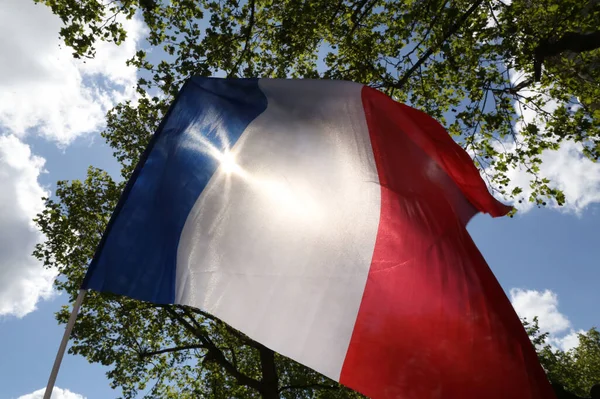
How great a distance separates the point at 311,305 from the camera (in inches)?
112

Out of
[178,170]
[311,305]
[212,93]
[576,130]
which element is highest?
[576,130]

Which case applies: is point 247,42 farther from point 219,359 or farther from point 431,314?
point 219,359

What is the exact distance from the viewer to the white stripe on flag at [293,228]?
9.24 feet

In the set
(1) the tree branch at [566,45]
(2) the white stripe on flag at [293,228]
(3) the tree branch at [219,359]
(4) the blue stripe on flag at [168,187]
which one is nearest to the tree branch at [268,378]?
(3) the tree branch at [219,359]

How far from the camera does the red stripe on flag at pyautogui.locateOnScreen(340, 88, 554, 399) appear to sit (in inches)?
95.9

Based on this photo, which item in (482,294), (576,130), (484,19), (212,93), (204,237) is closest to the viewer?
(482,294)

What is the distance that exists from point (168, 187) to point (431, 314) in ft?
7.33

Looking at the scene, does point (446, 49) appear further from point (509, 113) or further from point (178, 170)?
point (178, 170)

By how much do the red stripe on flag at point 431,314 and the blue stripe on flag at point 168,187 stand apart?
1392mm

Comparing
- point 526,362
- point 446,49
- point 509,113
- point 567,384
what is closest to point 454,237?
point 526,362

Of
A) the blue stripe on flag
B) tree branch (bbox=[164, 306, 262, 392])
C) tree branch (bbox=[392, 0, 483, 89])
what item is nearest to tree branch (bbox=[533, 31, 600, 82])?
tree branch (bbox=[392, 0, 483, 89])

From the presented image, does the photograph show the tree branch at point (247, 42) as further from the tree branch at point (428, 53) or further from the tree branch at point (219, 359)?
the tree branch at point (219, 359)

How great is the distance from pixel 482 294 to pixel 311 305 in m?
1.05

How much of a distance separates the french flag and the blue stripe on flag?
0.03ft
